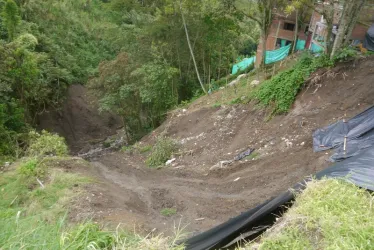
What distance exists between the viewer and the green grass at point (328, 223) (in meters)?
3.18

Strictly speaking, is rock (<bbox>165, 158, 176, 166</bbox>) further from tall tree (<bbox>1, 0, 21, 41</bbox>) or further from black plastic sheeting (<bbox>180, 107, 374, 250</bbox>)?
tall tree (<bbox>1, 0, 21, 41</bbox>)

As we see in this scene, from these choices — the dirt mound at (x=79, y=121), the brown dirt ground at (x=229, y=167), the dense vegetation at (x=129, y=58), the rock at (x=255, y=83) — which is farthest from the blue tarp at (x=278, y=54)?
the dirt mound at (x=79, y=121)

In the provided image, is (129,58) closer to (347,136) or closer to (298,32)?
(298,32)

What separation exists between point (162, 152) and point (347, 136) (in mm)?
7525

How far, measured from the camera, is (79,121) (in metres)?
28.2

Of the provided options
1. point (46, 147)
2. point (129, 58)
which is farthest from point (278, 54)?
point (46, 147)

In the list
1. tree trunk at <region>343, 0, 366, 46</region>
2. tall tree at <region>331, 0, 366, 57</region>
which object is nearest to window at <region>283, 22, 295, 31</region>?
tall tree at <region>331, 0, 366, 57</region>

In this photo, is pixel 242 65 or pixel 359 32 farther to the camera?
pixel 242 65

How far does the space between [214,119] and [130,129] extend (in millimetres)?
8842

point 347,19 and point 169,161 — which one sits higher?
point 347,19

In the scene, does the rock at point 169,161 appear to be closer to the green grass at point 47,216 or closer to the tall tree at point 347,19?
the green grass at point 47,216

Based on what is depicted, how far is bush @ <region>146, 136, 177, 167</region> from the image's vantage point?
14.1 m

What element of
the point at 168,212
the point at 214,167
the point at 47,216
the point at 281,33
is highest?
the point at 281,33

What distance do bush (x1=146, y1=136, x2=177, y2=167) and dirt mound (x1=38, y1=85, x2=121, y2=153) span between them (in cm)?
1161
